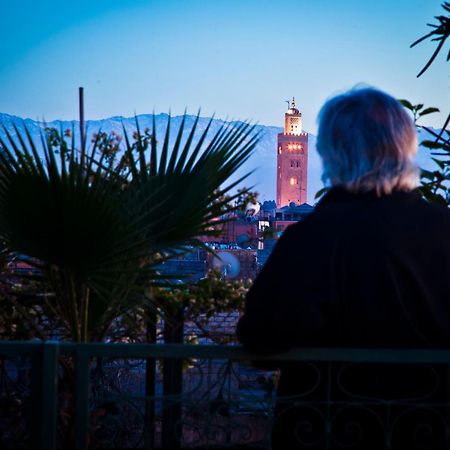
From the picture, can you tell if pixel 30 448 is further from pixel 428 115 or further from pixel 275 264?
pixel 428 115

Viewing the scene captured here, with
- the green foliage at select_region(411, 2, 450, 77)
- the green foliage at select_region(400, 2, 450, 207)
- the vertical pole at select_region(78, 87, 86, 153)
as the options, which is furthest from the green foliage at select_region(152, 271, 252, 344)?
the green foliage at select_region(411, 2, 450, 77)

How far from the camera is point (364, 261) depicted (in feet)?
5.89

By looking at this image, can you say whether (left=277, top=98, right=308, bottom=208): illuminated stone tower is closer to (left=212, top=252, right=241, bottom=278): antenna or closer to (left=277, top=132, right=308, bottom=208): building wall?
(left=277, top=132, right=308, bottom=208): building wall

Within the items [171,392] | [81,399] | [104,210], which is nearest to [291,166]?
Answer: [171,392]

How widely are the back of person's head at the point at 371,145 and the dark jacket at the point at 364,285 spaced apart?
35 millimetres

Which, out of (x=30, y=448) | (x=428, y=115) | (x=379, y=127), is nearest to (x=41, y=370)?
(x=30, y=448)

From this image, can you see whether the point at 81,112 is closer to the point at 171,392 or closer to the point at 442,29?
the point at 171,392

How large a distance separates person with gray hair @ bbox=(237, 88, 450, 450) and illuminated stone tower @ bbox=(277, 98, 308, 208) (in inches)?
5087

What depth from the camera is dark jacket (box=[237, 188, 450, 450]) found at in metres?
1.79

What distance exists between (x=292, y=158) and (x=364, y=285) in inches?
5278

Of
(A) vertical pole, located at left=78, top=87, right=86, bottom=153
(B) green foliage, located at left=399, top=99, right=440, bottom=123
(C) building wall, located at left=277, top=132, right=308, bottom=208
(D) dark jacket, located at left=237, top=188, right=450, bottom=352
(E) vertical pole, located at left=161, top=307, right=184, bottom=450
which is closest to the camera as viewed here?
(D) dark jacket, located at left=237, top=188, right=450, bottom=352

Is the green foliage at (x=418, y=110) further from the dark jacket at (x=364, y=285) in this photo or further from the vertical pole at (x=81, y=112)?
the dark jacket at (x=364, y=285)

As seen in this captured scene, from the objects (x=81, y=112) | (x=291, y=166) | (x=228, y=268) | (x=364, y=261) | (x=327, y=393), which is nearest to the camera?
(x=364, y=261)

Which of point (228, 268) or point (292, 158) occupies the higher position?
point (292, 158)
